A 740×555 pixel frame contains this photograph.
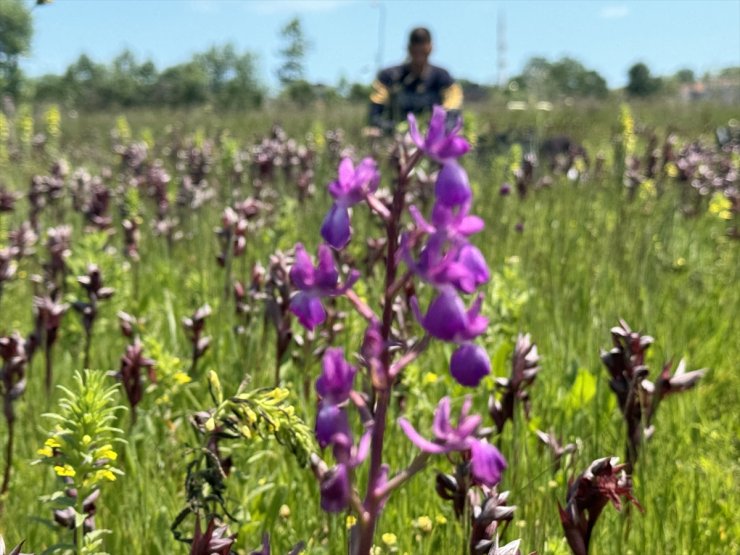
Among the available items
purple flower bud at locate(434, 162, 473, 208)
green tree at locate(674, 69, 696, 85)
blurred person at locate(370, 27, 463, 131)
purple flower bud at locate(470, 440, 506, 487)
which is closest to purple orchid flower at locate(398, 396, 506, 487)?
purple flower bud at locate(470, 440, 506, 487)

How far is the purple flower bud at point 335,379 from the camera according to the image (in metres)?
0.88

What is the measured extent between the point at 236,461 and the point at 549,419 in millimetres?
1217

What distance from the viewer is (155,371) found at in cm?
251

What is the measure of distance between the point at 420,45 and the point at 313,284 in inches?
377

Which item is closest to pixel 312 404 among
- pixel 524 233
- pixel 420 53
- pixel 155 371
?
pixel 155 371

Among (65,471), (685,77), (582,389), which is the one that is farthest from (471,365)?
(685,77)

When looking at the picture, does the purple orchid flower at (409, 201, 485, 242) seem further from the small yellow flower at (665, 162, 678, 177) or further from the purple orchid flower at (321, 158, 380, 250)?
the small yellow flower at (665, 162, 678, 177)

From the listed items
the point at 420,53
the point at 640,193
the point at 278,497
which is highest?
the point at 420,53

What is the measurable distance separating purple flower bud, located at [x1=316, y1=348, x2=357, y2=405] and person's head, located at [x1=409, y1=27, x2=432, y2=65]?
965 centimetres

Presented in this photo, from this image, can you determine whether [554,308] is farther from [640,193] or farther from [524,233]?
[640,193]

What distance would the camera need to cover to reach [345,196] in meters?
0.95

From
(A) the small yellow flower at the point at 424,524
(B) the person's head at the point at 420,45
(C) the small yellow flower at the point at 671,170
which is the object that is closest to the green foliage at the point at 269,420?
(A) the small yellow flower at the point at 424,524

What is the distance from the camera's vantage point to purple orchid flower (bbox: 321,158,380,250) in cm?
92

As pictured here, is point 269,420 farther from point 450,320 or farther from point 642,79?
point 642,79
